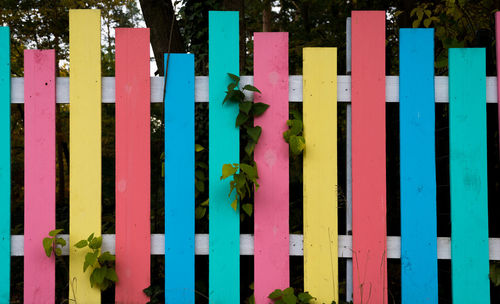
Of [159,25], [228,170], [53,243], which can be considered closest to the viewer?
[228,170]

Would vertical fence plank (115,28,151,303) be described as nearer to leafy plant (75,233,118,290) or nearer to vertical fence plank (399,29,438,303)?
leafy plant (75,233,118,290)

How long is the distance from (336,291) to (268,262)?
0.45 meters

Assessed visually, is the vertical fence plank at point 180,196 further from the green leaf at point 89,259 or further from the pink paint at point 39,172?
the pink paint at point 39,172

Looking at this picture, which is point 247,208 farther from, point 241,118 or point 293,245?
point 241,118

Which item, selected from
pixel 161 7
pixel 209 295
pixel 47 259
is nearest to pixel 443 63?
pixel 209 295

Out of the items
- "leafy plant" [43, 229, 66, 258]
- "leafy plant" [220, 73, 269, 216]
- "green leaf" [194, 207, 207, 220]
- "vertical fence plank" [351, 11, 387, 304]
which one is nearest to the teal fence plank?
"leafy plant" [43, 229, 66, 258]

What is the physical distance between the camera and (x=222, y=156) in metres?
2.33

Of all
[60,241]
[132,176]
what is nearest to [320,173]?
[132,176]

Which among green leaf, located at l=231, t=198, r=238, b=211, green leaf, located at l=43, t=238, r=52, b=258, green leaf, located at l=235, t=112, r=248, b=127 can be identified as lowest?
green leaf, located at l=43, t=238, r=52, b=258

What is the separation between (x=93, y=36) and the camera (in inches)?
92.9

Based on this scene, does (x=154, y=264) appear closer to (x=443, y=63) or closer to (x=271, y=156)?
(x=271, y=156)

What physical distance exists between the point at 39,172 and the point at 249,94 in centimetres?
136

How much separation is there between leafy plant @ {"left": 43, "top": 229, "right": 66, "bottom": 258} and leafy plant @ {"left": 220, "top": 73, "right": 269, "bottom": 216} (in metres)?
1.02

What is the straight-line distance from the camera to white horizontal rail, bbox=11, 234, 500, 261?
2.30 metres
